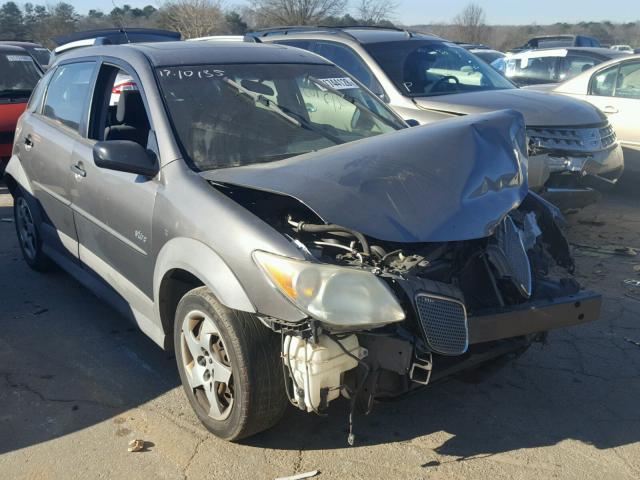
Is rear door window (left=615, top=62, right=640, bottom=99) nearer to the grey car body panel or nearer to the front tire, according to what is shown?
the grey car body panel

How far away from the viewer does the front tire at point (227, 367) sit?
9.58 ft

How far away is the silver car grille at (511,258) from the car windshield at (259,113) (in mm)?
1170

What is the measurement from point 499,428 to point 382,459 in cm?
65

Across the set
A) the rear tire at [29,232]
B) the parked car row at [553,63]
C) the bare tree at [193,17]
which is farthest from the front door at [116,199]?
the bare tree at [193,17]

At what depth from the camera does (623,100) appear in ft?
26.8

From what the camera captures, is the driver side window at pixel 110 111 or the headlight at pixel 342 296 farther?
the driver side window at pixel 110 111

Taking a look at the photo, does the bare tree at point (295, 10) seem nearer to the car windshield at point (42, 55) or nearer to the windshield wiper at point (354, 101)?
the car windshield at point (42, 55)

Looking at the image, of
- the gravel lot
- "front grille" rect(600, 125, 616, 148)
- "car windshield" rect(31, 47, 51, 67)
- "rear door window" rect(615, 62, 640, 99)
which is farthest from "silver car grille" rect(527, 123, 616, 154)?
"car windshield" rect(31, 47, 51, 67)

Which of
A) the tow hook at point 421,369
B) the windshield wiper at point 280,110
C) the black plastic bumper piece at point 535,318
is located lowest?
the tow hook at point 421,369

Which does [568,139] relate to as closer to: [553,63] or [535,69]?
[553,63]

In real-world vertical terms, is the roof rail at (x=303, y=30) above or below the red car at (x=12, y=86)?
above

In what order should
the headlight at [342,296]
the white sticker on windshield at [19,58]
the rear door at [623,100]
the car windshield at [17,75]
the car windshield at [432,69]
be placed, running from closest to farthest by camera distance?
the headlight at [342,296], the car windshield at [432,69], the rear door at [623,100], the car windshield at [17,75], the white sticker on windshield at [19,58]

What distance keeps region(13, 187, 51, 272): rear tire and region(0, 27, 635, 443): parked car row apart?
1.78 ft

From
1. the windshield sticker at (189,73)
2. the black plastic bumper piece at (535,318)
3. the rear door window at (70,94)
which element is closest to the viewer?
the black plastic bumper piece at (535,318)
